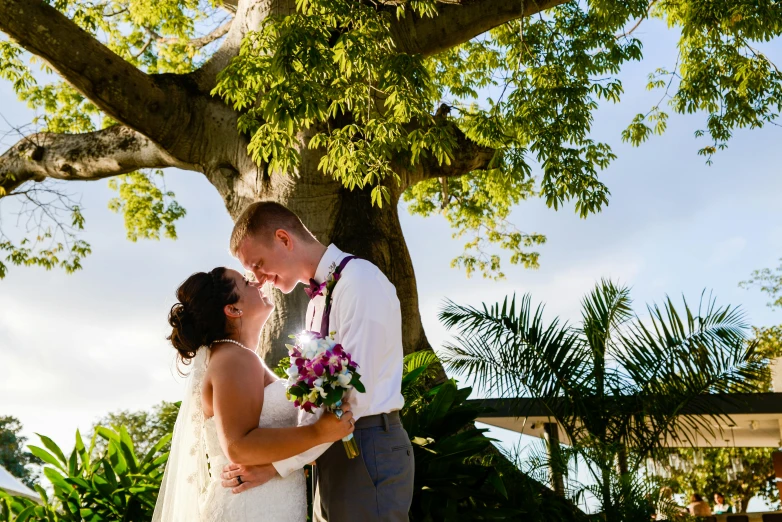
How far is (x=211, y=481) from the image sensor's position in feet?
11.6

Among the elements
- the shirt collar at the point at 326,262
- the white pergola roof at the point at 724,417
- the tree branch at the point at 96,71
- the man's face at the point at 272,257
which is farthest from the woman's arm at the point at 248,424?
the white pergola roof at the point at 724,417

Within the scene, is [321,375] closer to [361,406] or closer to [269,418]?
[361,406]

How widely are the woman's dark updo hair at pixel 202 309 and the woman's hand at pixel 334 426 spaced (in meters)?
0.85

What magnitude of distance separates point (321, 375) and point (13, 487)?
10435 millimetres

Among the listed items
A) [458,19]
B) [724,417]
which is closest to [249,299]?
[458,19]

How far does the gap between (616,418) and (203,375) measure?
22.0ft

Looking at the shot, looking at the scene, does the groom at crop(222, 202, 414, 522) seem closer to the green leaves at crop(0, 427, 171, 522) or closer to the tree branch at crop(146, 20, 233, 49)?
the green leaves at crop(0, 427, 171, 522)

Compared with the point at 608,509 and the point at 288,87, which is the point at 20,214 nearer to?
the point at 288,87

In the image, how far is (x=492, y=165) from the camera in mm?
8406

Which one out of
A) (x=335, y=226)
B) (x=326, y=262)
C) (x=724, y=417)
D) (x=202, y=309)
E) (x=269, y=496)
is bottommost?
(x=269, y=496)

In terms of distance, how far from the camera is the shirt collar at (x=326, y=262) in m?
3.44

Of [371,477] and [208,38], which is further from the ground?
[208,38]

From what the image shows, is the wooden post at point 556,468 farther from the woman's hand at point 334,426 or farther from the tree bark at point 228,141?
the woman's hand at point 334,426

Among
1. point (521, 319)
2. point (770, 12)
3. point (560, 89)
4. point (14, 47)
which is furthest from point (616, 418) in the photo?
point (14, 47)
